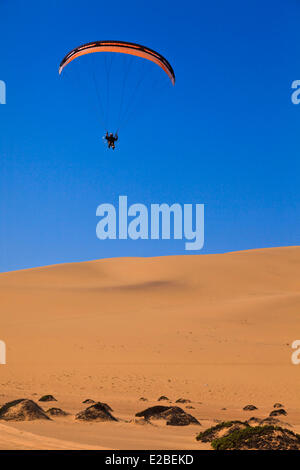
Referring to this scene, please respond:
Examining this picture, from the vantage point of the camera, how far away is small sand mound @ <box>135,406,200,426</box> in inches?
468

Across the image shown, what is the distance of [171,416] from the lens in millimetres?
12016

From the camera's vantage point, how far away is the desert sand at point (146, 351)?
10.9 meters

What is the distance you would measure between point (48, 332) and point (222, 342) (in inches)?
408

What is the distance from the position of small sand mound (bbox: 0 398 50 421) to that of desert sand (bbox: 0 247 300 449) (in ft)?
1.58

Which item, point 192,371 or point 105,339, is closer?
point 192,371

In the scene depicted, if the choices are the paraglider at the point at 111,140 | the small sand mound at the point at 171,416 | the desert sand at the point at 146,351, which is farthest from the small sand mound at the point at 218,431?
the paraglider at the point at 111,140

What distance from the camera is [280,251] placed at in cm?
6875

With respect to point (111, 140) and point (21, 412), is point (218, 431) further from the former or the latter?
point (111, 140)

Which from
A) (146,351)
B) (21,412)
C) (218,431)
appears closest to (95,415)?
(21,412)

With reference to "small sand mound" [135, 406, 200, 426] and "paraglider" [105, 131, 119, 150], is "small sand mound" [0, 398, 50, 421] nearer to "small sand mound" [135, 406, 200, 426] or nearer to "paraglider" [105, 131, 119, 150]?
"small sand mound" [135, 406, 200, 426]

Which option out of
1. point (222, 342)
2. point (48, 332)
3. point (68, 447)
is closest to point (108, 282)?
point (48, 332)

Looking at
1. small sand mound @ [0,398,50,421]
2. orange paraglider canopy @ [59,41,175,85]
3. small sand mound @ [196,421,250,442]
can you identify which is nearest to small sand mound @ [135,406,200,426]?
small sand mound @ [196,421,250,442]

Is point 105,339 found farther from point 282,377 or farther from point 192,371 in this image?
point 282,377
